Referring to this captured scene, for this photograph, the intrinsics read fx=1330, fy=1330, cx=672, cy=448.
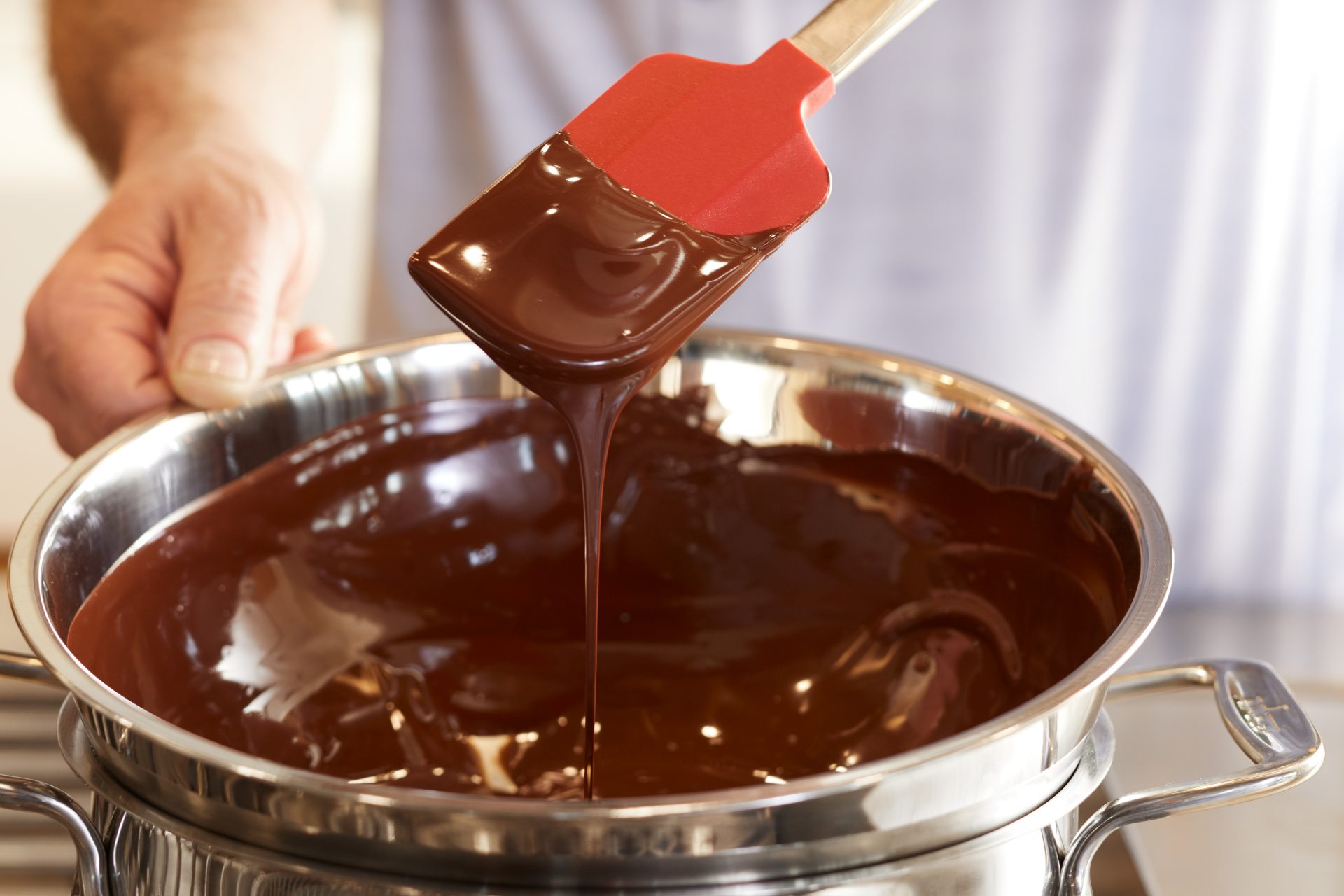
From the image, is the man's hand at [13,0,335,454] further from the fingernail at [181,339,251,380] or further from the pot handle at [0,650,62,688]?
the pot handle at [0,650,62,688]

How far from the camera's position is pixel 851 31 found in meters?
0.58

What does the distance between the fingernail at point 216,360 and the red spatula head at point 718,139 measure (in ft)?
0.66

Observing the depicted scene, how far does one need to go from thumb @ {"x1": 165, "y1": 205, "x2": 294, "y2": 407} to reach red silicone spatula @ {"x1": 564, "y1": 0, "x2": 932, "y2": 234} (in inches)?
8.0

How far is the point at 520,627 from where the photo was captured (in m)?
0.71

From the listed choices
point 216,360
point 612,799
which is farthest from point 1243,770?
point 216,360

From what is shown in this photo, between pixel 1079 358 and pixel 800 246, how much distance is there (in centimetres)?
23

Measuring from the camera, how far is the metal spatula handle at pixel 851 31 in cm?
57

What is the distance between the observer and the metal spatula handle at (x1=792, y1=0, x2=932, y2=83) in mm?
567

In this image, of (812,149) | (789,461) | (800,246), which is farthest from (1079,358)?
(812,149)

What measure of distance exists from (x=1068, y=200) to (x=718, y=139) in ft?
1.65

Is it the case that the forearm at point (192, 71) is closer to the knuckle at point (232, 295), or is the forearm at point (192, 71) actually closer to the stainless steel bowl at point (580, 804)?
the knuckle at point (232, 295)

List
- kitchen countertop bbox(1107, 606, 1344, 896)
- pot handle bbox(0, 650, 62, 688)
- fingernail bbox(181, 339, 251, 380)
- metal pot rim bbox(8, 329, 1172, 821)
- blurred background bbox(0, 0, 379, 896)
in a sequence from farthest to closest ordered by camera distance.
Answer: blurred background bbox(0, 0, 379, 896), kitchen countertop bbox(1107, 606, 1344, 896), fingernail bbox(181, 339, 251, 380), pot handle bbox(0, 650, 62, 688), metal pot rim bbox(8, 329, 1172, 821)

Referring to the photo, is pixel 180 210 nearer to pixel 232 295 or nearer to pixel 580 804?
pixel 232 295

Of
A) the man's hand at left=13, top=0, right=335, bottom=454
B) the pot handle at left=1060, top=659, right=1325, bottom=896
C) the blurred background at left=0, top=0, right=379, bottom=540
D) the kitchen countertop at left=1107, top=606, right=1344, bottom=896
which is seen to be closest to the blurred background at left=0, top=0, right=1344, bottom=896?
the kitchen countertop at left=1107, top=606, right=1344, bottom=896
